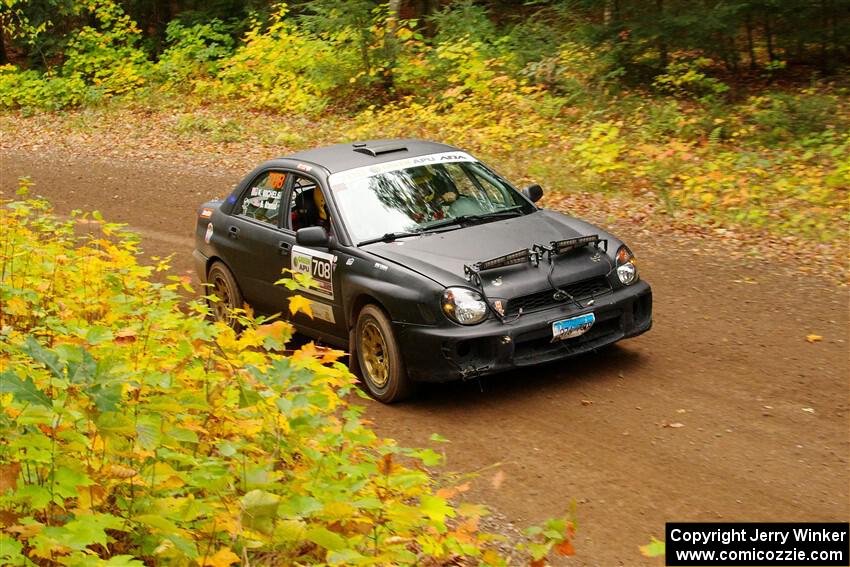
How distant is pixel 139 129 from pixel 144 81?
12.6 ft

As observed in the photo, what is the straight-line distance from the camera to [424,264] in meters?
7.73

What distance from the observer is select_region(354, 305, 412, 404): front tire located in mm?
7715

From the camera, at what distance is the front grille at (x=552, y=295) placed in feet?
24.8

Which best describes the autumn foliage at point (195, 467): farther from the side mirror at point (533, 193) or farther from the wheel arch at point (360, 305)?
the side mirror at point (533, 193)

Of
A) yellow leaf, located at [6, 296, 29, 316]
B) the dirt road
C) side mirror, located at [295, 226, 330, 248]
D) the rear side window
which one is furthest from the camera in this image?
the rear side window

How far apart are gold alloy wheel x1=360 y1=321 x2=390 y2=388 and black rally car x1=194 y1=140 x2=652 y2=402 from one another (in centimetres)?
1

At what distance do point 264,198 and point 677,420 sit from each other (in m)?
4.46

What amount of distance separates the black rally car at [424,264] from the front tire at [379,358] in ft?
0.04

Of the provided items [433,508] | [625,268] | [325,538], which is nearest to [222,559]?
[325,538]

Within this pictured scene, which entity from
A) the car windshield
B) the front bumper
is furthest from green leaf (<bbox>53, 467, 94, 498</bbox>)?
the car windshield

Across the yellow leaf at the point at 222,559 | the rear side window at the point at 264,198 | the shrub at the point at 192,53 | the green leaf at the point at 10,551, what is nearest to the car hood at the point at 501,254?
the rear side window at the point at 264,198

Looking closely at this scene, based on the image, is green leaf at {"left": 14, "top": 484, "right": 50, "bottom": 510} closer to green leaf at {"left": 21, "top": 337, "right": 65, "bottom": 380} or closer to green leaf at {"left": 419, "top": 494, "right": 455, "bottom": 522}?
green leaf at {"left": 21, "top": 337, "right": 65, "bottom": 380}

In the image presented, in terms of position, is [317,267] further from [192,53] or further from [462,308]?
[192,53]

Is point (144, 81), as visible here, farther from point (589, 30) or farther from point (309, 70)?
point (589, 30)
